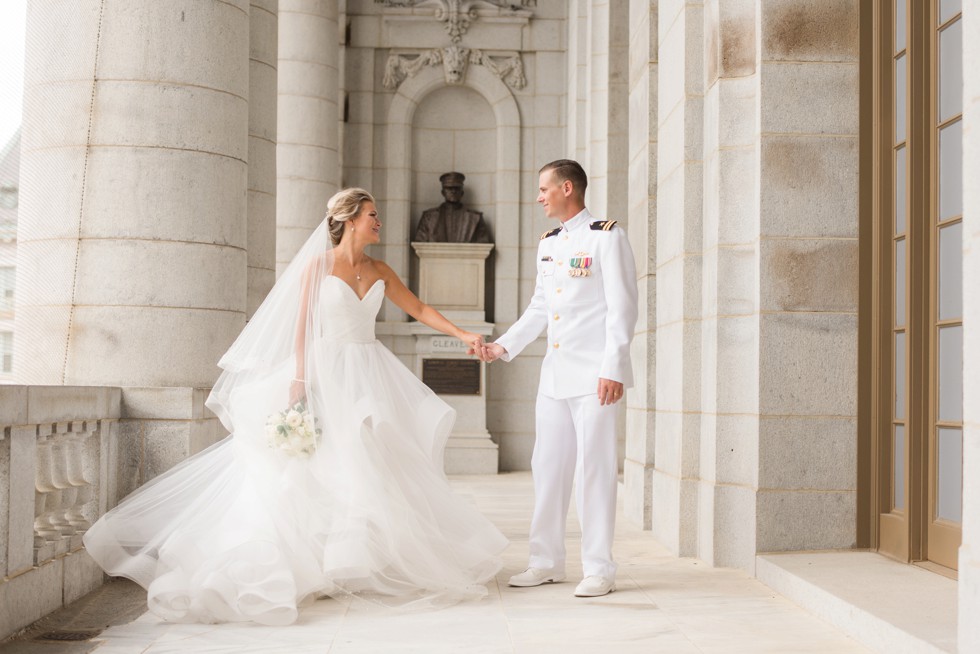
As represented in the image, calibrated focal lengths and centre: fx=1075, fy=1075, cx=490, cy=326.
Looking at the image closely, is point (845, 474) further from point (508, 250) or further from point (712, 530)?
point (508, 250)

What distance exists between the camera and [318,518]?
5.15m

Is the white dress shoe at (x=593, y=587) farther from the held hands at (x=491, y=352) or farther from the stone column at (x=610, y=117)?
the stone column at (x=610, y=117)

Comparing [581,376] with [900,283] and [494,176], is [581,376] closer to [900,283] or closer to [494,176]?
[900,283]

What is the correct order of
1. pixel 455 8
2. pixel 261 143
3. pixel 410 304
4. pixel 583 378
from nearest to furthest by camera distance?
pixel 583 378 → pixel 410 304 → pixel 261 143 → pixel 455 8

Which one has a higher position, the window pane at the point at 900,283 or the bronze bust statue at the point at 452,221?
the bronze bust statue at the point at 452,221

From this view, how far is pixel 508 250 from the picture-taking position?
14.8m

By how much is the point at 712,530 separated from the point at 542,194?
7.12 feet

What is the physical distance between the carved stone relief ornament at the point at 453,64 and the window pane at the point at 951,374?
10.7 metres

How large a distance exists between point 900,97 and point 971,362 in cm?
275

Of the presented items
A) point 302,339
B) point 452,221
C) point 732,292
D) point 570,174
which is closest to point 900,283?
point 732,292

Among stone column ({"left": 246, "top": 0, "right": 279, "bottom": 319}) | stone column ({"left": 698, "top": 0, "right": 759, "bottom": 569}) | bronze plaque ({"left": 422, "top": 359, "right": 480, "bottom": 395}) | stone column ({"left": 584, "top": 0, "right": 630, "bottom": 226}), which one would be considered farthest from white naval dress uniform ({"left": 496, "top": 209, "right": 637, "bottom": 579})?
bronze plaque ({"left": 422, "top": 359, "right": 480, "bottom": 395})

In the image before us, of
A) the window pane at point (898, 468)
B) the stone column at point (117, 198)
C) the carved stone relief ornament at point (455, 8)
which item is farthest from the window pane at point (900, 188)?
the carved stone relief ornament at point (455, 8)

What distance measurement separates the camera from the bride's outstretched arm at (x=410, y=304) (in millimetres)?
5891

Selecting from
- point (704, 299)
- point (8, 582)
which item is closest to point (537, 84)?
point (704, 299)
